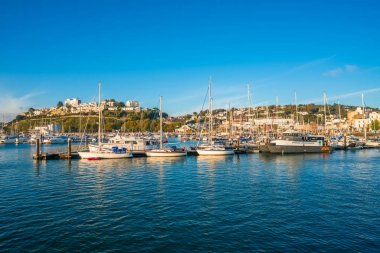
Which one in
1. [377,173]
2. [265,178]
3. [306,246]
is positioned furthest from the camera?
[377,173]

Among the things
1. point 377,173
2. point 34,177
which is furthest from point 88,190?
point 377,173

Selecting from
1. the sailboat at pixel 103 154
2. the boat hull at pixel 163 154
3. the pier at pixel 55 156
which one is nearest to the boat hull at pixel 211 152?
the boat hull at pixel 163 154

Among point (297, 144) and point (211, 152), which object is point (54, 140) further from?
point (297, 144)

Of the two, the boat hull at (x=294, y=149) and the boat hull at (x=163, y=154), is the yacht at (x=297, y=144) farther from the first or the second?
the boat hull at (x=163, y=154)

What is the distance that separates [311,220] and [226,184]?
48.4ft

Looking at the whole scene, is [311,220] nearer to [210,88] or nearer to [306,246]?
[306,246]

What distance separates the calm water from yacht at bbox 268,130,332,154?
3301 cm

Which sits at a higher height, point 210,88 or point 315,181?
point 210,88

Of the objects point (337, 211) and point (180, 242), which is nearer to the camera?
point (180, 242)

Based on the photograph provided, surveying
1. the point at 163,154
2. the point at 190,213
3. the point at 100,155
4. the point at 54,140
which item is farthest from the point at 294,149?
the point at 54,140

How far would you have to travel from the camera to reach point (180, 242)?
17.8 metres

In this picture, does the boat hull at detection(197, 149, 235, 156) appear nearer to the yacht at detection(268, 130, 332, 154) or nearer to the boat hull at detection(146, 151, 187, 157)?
the boat hull at detection(146, 151, 187, 157)

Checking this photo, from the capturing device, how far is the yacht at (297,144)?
75000 millimetres

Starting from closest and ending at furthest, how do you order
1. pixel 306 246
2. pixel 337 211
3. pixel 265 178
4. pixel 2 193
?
pixel 306 246 → pixel 337 211 → pixel 2 193 → pixel 265 178
